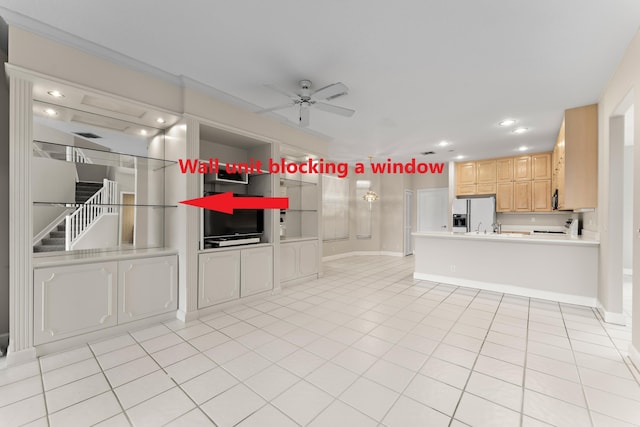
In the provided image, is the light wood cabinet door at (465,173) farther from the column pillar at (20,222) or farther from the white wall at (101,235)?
the column pillar at (20,222)

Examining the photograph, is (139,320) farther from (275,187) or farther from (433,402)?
(433,402)

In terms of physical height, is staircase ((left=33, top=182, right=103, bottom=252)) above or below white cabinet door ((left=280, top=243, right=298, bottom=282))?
above

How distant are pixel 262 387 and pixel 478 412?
1470 millimetres

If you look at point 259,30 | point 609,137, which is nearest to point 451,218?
point 609,137

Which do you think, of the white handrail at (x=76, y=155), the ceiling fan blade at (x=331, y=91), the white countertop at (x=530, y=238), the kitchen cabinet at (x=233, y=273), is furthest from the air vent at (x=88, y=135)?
the white countertop at (x=530, y=238)

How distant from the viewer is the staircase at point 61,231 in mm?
2643

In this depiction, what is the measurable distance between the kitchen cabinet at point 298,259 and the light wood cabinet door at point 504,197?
15.7 feet

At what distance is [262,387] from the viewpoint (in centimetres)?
204

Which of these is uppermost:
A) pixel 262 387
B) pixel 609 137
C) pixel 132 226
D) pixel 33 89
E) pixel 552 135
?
pixel 552 135

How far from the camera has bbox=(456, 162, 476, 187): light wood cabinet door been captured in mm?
7199

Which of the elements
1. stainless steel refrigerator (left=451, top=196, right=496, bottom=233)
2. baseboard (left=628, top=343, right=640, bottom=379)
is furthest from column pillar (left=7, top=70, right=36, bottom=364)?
stainless steel refrigerator (left=451, top=196, right=496, bottom=233)

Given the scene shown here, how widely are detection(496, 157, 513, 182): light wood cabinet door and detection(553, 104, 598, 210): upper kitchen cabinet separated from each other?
302cm

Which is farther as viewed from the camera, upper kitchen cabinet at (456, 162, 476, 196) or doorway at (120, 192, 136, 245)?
upper kitchen cabinet at (456, 162, 476, 196)

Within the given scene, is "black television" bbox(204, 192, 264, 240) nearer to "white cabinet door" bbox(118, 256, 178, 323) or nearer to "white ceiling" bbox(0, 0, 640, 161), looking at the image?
"white cabinet door" bbox(118, 256, 178, 323)
